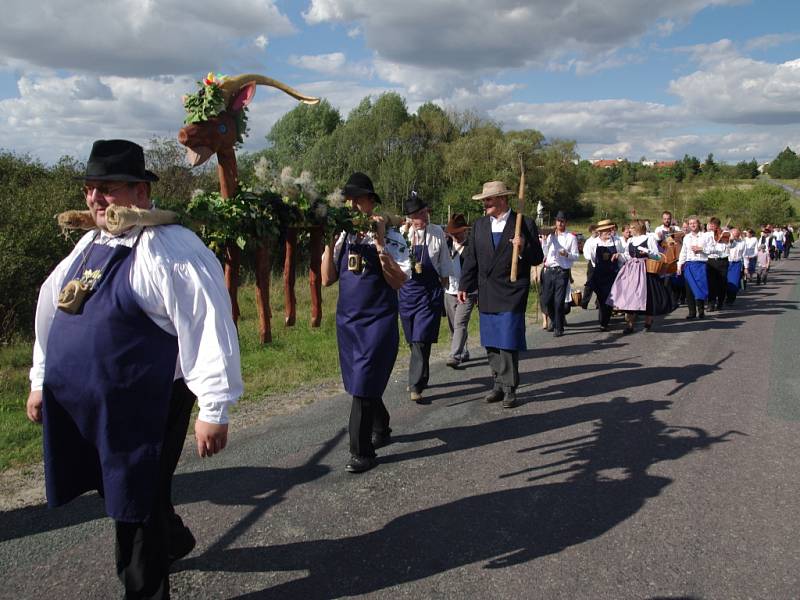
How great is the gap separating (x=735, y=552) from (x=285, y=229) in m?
3.14

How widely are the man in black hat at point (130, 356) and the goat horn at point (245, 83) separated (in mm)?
787

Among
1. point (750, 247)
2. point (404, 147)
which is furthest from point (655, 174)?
point (750, 247)

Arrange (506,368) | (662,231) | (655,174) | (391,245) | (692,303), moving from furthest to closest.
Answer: (655,174) → (662,231) → (692,303) → (506,368) → (391,245)

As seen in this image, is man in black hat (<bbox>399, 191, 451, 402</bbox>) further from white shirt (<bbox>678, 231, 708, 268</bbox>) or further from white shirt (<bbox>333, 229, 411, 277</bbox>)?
white shirt (<bbox>678, 231, 708, 268</bbox>)

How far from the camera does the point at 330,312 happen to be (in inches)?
468

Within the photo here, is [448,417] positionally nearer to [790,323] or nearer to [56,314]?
[56,314]

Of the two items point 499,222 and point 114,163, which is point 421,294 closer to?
point 499,222

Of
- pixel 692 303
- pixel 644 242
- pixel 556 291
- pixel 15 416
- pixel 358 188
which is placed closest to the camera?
pixel 358 188

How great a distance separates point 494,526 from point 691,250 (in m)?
11.2

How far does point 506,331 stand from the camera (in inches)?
253

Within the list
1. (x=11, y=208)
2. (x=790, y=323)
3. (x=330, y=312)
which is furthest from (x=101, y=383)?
(x=790, y=323)

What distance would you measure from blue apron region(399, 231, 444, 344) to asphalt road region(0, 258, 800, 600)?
2.39ft

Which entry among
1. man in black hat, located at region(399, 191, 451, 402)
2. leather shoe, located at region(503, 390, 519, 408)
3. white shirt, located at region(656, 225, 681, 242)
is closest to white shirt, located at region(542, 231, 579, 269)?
white shirt, located at region(656, 225, 681, 242)

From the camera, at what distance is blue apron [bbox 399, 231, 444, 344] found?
6688mm
